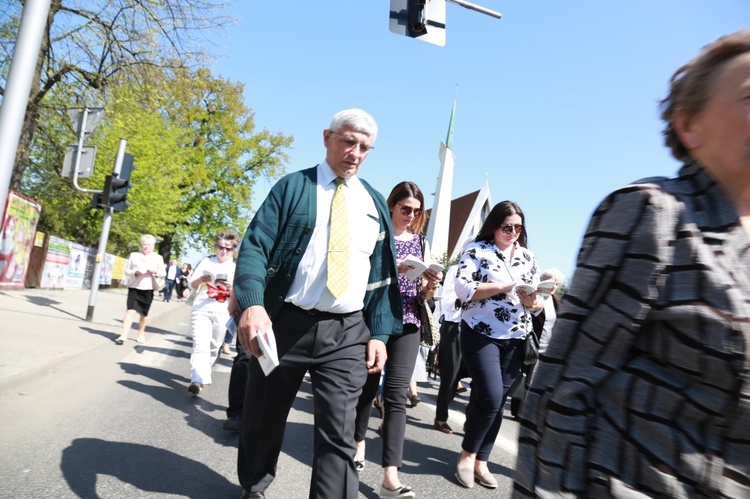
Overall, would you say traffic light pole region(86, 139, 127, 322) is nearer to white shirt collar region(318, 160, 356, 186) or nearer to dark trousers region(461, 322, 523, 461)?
dark trousers region(461, 322, 523, 461)

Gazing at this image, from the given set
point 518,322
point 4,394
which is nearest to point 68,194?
point 4,394

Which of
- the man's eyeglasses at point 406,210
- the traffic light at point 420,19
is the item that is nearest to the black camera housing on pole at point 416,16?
the traffic light at point 420,19

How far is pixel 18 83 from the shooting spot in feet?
17.6

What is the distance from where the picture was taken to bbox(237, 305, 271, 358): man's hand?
2682 mm

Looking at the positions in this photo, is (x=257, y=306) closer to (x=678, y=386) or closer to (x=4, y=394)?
(x=678, y=386)

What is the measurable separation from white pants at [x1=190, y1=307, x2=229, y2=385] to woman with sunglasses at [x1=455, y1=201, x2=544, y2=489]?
332 cm

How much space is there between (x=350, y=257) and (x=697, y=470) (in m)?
2.03

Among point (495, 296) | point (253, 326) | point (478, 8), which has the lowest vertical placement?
point (253, 326)

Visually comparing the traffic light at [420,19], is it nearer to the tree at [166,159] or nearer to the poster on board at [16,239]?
the tree at [166,159]

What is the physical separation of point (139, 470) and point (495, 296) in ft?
8.96

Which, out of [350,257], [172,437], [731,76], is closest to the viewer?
[731,76]

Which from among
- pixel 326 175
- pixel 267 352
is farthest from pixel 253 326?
pixel 326 175

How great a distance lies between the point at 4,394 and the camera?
5602 millimetres

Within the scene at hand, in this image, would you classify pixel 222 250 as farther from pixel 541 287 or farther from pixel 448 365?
pixel 541 287
